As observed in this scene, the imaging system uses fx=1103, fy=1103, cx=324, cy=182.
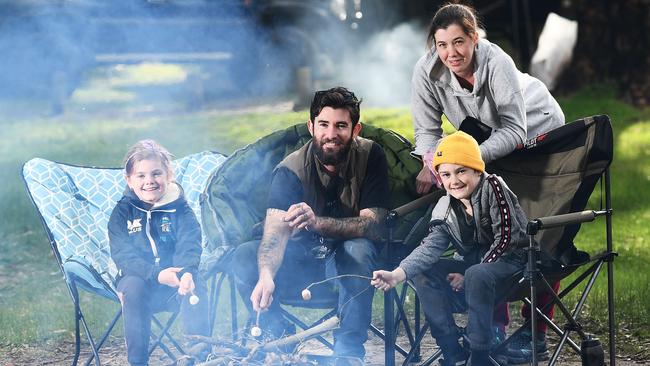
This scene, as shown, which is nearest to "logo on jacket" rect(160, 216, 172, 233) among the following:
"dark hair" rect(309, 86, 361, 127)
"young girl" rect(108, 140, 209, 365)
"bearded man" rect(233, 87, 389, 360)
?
"young girl" rect(108, 140, 209, 365)

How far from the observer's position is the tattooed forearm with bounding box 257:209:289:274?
3721mm

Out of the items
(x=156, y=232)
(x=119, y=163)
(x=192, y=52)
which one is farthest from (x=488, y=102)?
(x=192, y=52)

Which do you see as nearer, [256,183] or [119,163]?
[256,183]

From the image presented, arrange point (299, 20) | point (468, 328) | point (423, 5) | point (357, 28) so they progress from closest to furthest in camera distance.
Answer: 1. point (468, 328)
2. point (299, 20)
3. point (357, 28)
4. point (423, 5)

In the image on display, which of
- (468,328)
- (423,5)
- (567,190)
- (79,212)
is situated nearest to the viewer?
(468,328)

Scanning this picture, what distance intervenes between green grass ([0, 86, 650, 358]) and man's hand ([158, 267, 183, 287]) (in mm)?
1122

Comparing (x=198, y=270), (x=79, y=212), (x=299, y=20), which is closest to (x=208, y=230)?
(x=198, y=270)

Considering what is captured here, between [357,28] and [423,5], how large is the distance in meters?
1.37

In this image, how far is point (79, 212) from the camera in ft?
13.6

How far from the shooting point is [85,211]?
13.6 feet

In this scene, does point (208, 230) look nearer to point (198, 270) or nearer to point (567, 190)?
point (198, 270)

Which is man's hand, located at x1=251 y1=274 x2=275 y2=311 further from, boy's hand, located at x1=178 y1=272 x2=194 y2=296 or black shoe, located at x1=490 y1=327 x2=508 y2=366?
black shoe, located at x1=490 y1=327 x2=508 y2=366

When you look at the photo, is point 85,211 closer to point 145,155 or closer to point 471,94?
point 145,155

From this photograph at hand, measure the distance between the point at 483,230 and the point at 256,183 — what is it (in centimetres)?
94
